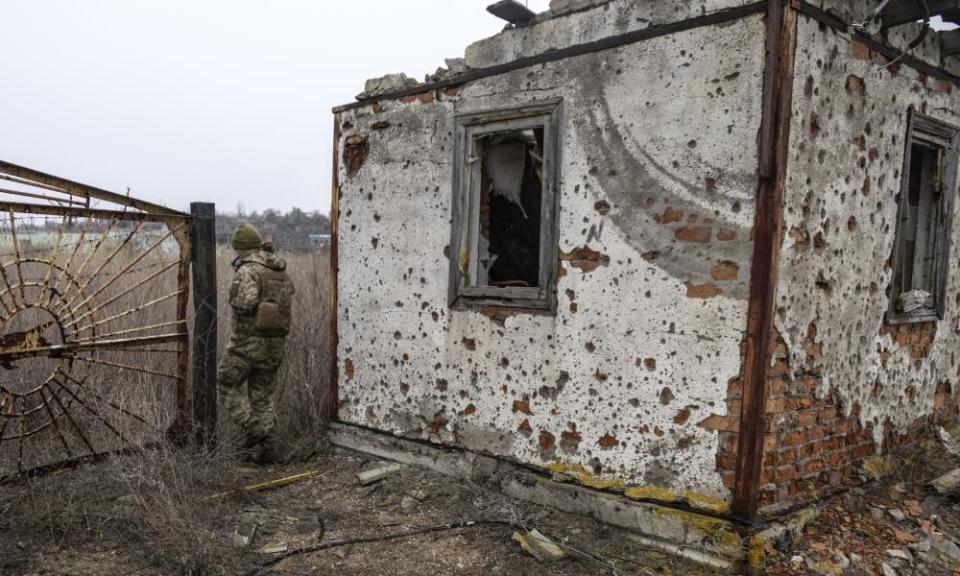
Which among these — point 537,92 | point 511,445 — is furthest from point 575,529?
point 537,92

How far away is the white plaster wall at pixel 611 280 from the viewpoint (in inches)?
145

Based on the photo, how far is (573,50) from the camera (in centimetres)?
434

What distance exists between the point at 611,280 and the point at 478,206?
1.33 meters

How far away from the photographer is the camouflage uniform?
555 centimetres

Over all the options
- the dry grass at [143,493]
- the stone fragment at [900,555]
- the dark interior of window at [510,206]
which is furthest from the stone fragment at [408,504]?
the stone fragment at [900,555]

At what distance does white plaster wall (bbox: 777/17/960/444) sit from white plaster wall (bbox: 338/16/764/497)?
32 cm

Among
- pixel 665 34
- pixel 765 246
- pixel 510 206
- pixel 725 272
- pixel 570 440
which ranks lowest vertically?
pixel 570 440

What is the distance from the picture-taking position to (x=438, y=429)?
17.0ft

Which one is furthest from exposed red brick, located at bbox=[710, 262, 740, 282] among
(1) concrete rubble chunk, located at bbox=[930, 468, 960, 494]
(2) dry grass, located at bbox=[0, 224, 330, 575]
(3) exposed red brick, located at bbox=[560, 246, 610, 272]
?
(2) dry grass, located at bbox=[0, 224, 330, 575]

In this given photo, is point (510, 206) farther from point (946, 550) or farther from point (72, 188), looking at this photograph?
point (946, 550)

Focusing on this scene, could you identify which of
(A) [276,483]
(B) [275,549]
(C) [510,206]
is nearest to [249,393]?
(A) [276,483]

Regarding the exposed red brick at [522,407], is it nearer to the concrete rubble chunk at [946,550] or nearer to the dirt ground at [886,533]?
the dirt ground at [886,533]

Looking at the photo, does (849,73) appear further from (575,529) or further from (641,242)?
(575,529)

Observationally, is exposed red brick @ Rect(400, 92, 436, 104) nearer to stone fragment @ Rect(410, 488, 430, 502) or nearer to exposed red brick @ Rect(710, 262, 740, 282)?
exposed red brick @ Rect(710, 262, 740, 282)
